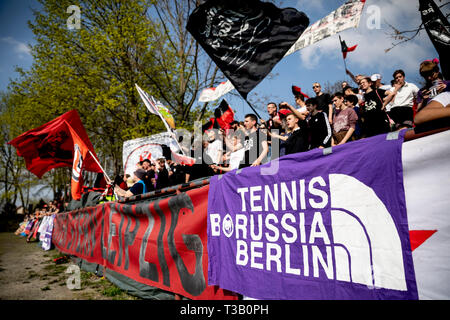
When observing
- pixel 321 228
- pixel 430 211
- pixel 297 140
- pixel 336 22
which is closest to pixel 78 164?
pixel 297 140

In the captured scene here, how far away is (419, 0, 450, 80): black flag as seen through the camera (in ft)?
9.53

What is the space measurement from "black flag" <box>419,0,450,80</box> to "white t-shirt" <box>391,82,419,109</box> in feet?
6.35

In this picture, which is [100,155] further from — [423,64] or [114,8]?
[423,64]

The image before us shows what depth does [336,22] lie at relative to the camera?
5.43m

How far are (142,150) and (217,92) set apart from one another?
170 inches

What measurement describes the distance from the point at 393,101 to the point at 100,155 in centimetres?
2320

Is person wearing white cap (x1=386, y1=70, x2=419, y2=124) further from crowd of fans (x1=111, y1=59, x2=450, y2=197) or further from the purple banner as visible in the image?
the purple banner

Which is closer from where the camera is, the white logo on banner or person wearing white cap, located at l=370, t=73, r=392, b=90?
the white logo on banner

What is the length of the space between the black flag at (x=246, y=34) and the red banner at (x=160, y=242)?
1.79m

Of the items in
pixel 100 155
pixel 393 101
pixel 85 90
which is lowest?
pixel 393 101

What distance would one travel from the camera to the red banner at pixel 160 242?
11.5ft

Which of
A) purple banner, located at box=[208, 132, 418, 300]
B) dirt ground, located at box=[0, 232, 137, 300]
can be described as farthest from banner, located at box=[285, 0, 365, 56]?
dirt ground, located at box=[0, 232, 137, 300]
